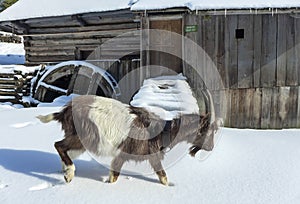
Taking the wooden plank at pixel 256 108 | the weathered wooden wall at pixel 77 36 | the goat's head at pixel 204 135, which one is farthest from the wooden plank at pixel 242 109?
the goat's head at pixel 204 135

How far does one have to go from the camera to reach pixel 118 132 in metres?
3.14

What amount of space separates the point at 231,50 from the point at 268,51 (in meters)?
0.94

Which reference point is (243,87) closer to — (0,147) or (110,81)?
(110,81)

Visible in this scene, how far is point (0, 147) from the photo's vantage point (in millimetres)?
4250

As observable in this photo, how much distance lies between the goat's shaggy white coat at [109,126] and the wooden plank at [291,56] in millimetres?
6633

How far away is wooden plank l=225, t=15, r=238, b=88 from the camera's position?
838 centimetres

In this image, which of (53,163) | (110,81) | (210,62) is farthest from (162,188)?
(110,81)

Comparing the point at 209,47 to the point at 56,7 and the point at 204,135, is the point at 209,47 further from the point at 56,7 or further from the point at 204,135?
the point at 56,7

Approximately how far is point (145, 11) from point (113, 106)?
5.42 m

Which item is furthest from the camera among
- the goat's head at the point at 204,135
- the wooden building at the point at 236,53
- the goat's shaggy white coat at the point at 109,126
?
the wooden building at the point at 236,53

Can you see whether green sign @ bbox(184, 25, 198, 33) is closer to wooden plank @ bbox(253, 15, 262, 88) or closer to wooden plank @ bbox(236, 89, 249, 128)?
wooden plank @ bbox(253, 15, 262, 88)

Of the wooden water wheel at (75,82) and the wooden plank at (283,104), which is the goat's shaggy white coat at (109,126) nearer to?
the wooden plank at (283,104)

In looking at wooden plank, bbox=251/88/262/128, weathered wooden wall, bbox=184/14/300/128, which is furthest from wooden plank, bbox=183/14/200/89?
wooden plank, bbox=251/88/262/128

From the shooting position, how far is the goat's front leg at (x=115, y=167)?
3.18m
